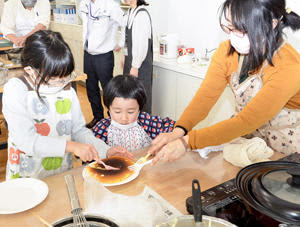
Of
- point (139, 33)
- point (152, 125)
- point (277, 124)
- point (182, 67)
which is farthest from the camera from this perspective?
point (182, 67)

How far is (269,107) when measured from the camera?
1.04m

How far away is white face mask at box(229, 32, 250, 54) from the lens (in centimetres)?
107

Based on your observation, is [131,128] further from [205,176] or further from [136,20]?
[136,20]

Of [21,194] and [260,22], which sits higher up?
[260,22]

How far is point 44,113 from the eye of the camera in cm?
127

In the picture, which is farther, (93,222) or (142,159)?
(142,159)

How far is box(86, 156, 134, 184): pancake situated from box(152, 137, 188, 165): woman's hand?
0.32 feet

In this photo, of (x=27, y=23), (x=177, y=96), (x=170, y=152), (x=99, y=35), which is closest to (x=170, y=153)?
(x=170, y=152)

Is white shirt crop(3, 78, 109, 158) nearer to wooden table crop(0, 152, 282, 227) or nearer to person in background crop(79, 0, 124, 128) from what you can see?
wooden table crop(0, 152, 282, 227)

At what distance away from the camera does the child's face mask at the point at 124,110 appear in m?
1.55

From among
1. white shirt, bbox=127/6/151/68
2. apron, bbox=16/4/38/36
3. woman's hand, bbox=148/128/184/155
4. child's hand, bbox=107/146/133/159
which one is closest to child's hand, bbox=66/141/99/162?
child's hand, bbox=107/146/133/159

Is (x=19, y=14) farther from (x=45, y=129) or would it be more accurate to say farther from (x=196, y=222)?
(x=196, y=222)

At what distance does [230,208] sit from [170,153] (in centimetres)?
36

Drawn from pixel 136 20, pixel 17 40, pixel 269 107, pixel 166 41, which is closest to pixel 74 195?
pixel 269 107
